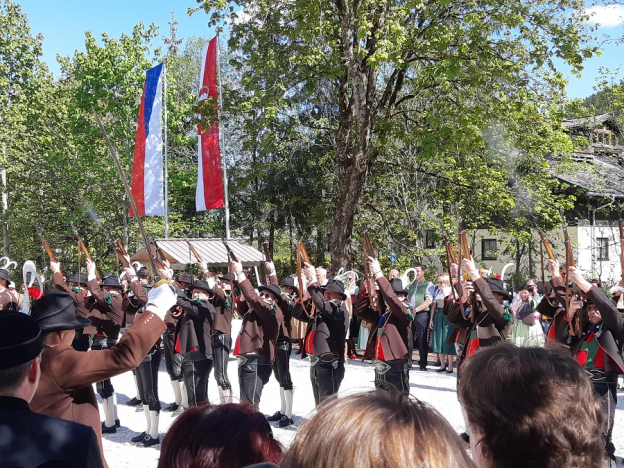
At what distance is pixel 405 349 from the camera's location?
7.47 meters

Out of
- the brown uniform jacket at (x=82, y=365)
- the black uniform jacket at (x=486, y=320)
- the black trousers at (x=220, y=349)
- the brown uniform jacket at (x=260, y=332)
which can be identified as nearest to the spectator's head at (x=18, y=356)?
the brown uniform jacket at (x=82, y=365)

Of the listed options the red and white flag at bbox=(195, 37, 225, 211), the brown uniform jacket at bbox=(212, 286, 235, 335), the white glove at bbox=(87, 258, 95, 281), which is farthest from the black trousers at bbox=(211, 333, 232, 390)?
the red and white flag at bbox=(195, 37, 225, 211)

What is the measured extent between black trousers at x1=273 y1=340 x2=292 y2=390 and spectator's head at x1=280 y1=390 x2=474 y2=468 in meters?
7.76

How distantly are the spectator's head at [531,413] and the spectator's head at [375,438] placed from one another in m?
0.71

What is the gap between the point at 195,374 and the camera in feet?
28.0

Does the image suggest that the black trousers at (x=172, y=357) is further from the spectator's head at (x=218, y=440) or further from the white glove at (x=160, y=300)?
the spectator's head at (x=218, y=440)

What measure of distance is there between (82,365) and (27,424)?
1.05 m

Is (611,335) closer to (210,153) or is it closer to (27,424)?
(27,424)

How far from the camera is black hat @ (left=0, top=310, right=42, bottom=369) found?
241 cm

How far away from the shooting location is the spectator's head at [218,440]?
1859mm

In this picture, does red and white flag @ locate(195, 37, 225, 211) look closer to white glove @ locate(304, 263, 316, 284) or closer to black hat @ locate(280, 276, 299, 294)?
black hat @ locate(280, 276, 299, 294)

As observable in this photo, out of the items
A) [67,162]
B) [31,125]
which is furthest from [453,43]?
[31,125]

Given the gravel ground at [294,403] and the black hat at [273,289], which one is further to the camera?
the black hat at [273,289]

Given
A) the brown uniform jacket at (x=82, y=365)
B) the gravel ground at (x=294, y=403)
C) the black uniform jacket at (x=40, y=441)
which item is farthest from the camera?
the gravel ground at (x=294, y=403)
